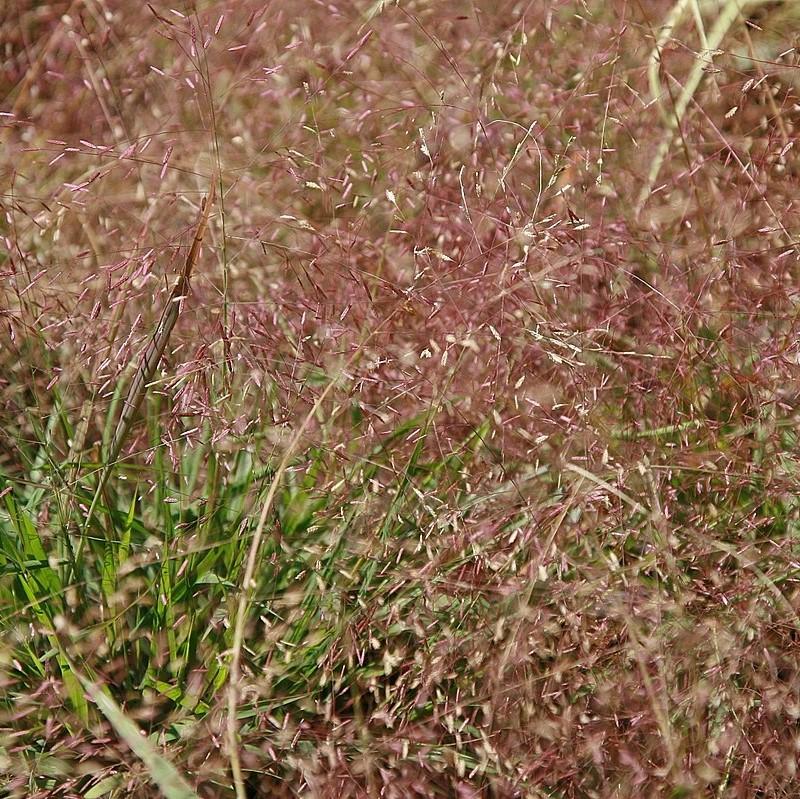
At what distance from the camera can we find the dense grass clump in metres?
1.27

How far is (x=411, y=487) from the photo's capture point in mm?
1394

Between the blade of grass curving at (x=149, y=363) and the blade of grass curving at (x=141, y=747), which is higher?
the blade of grass curving at (x=149, y=363)

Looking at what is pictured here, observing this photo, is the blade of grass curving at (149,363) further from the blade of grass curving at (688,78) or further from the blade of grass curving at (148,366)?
the blade of grass curving at (688,78)

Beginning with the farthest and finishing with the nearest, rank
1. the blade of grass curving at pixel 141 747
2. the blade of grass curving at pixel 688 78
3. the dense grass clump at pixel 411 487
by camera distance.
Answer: the blade of grass curving at pixel 688 78 → the dense grass clump at pixel 411 487 → the blade of grass curving at pixel 141 747

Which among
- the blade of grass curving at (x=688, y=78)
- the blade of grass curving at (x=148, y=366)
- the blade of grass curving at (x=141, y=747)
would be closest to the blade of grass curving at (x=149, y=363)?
the blade of grass curving at (x=148, y=366)

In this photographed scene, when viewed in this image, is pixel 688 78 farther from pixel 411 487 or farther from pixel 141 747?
pixel 141 747

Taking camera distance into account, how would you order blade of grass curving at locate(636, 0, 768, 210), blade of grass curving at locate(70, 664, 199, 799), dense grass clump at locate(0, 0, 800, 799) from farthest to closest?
blade of grass curving at locate(636, 0, 768, 210) → dense grass clump at locate(0, 0, 800, 799) → blade of grass curving at locate(70, 664, 199, 799)

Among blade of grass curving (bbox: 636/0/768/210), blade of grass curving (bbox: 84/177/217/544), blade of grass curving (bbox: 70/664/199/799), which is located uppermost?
blade of grass curving (bbox: 636/0/768/210)

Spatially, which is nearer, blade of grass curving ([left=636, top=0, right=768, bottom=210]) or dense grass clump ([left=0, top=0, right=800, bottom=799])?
dense grass clump ([left=0, top=0, right=800, bottom=799])

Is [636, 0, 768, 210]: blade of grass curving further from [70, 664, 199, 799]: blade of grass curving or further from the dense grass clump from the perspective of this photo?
[70, 664, 199, 799]: blade of grass curving

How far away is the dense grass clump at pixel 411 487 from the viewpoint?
1.27m

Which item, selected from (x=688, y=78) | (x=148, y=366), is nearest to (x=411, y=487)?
(x=148, y=366)

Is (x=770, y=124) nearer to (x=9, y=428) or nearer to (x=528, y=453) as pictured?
(x=528, y=453)

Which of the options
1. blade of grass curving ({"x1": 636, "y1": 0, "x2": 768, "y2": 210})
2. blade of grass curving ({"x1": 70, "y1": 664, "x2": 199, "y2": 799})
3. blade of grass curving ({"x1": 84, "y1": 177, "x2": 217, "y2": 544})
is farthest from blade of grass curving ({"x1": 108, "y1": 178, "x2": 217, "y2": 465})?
blade of grass curving ({"x1": 636, "y1": 0, "x2": 768, "y2": 210})
